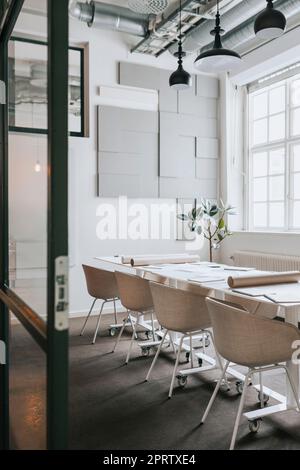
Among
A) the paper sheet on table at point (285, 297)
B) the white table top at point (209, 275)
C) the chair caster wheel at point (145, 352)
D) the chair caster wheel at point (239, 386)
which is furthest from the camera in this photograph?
the chair caster wheel at point (145, 352)

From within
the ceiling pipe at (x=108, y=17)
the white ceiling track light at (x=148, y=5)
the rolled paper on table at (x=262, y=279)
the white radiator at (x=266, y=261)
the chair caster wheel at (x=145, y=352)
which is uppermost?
the ceiling pipe at (x=108, y=17)

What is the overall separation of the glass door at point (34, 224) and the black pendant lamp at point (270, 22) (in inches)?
85.7

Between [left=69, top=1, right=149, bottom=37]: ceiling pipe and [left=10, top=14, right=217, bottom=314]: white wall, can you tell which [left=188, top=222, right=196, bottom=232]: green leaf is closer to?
[left=10, top=14, right=217, bottom=314]: white wall

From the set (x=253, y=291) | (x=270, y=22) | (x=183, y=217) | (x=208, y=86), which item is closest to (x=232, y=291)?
(x=253, y=291)

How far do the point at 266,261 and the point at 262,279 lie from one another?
276 centimetres

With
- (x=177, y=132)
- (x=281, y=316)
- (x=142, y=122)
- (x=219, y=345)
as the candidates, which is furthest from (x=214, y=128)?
(x=219, y=345)

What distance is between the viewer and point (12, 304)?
78.6 inches

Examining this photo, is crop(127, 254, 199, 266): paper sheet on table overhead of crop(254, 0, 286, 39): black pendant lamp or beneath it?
beneath

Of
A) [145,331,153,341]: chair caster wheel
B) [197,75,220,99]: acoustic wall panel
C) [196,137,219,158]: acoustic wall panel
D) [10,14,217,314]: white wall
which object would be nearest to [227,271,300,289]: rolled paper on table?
[145,331,153,341]: chair caster wheel

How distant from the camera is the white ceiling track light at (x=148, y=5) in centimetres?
460

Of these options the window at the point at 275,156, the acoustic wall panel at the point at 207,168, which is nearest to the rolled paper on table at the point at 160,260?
the window at the point at 275,156

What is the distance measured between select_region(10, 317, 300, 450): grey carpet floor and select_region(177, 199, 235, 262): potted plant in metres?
2.78

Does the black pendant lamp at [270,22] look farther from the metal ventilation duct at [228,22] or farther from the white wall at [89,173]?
the white wall at [89,173]

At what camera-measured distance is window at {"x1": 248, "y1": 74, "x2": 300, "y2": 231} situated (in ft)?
20.2
